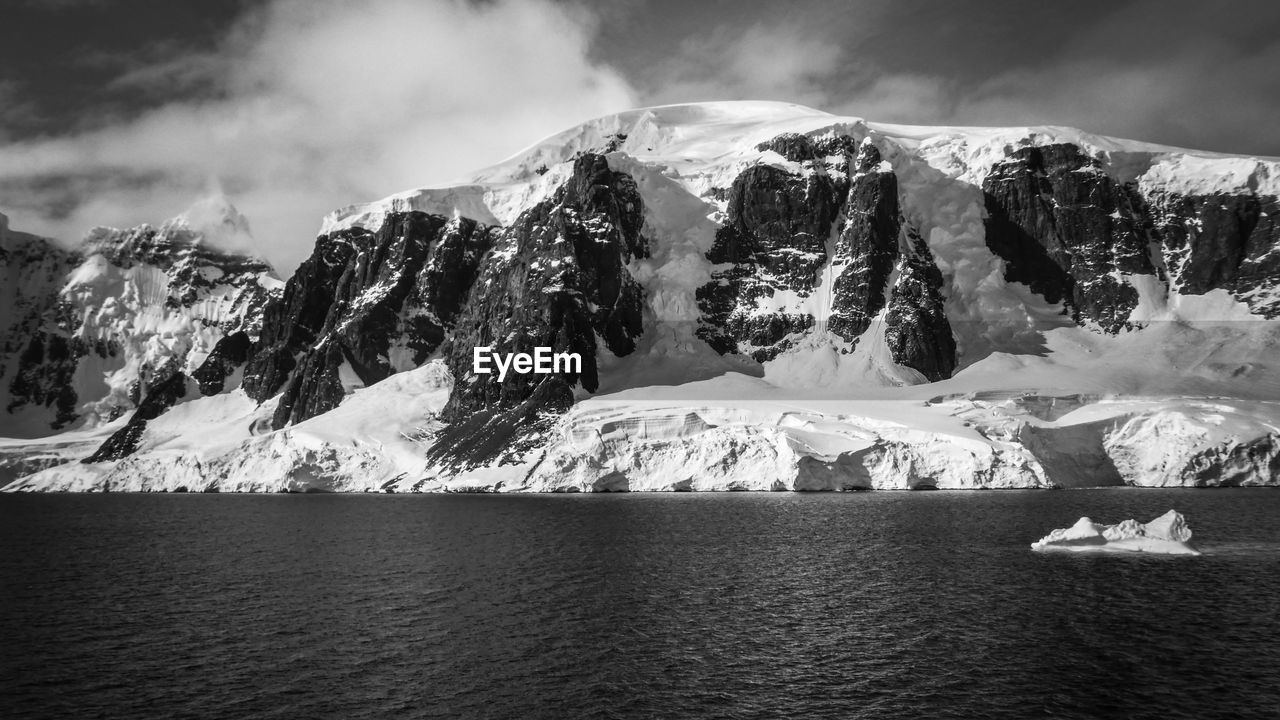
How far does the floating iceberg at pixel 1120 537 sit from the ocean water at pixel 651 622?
130 inches

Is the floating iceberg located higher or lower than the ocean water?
higher

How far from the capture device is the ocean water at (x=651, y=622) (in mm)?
Result: 48688

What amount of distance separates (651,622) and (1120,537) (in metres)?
47.7

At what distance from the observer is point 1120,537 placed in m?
88.8

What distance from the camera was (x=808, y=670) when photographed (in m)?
53.2

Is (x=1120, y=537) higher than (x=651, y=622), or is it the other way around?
(x=1120, y=537)

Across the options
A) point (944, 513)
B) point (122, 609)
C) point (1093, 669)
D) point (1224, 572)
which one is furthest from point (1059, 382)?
point (122, 609)

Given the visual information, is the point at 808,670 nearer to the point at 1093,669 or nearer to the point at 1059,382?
the point at 1093,669

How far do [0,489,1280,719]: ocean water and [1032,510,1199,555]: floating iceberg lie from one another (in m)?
3.30

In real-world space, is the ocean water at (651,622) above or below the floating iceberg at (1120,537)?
below

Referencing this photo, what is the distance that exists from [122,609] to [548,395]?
120 metres

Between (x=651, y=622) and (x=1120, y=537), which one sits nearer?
(x=651, y=622)

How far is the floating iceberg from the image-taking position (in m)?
87.6

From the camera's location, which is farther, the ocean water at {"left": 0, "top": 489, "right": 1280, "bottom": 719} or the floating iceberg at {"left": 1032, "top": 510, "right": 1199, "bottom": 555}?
the floating iceberg at {"left": 1032, "top": 510, "right": 1199, "bottom": 555}
